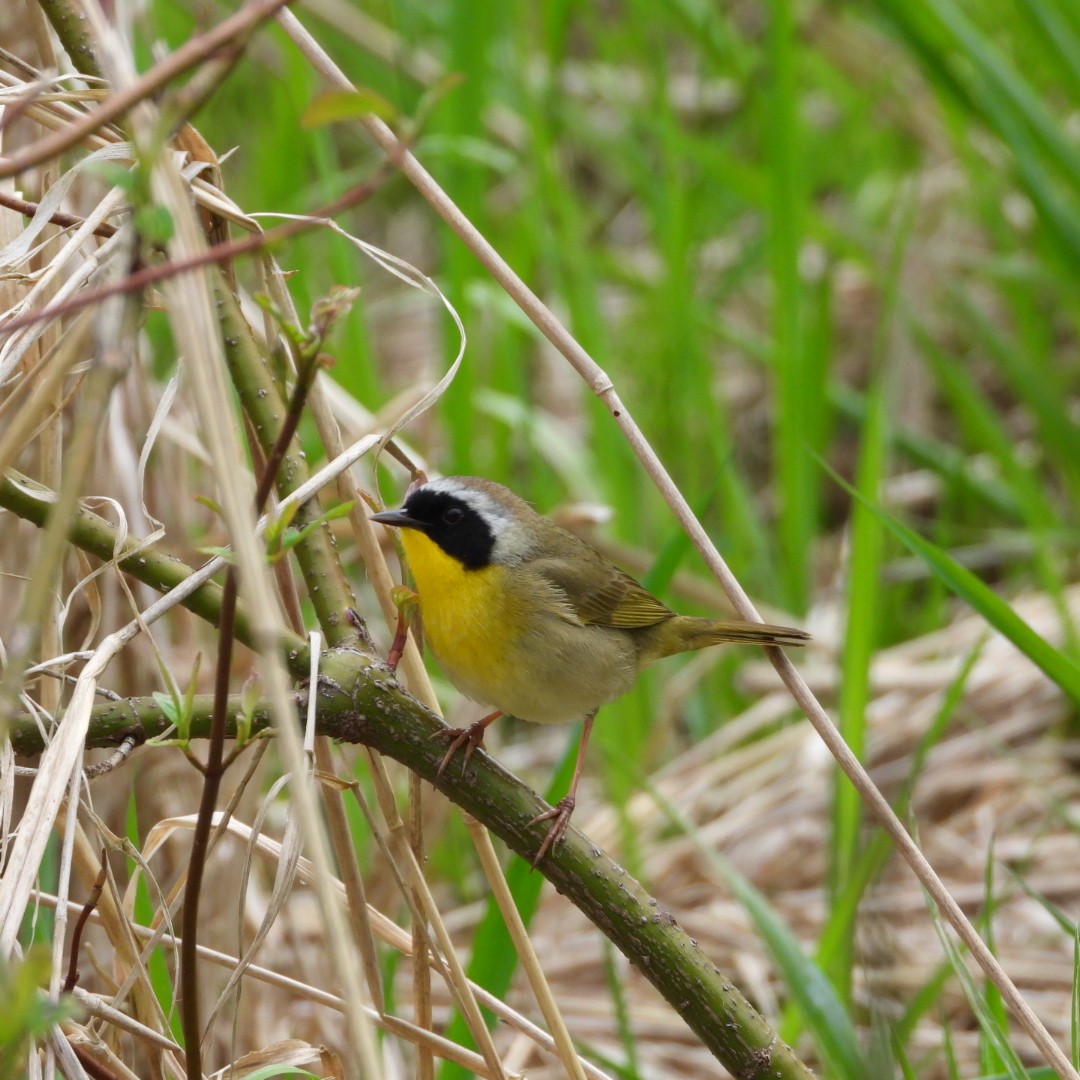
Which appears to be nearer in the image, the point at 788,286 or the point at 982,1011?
the point at 982,1011

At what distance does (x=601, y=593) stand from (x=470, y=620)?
574mm

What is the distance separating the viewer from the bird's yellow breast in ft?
10.1

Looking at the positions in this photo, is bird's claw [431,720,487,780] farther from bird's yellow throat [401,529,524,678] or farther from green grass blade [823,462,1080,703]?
bird's yellow throat [401,529,524,678]

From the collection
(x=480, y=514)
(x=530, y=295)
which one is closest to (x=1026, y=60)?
(x=480, y=514)

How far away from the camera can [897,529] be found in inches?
99.1

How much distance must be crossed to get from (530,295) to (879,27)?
379cm

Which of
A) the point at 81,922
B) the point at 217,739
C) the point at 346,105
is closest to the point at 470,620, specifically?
the point at 81,922

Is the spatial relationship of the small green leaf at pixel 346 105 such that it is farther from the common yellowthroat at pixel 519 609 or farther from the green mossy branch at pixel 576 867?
the common yellowthroat at pixel 519 609

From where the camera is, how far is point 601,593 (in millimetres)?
3613

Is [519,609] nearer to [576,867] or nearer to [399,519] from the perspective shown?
[399,519]

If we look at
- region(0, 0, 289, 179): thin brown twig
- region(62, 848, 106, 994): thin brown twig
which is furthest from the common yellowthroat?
region(0, 0, 289, 179): thin brown twig

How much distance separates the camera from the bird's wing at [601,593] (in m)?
3.50

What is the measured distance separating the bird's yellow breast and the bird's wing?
23cm

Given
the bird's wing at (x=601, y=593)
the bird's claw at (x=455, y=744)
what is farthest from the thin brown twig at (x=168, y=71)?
the bird's wing at (x=601, y=593)
